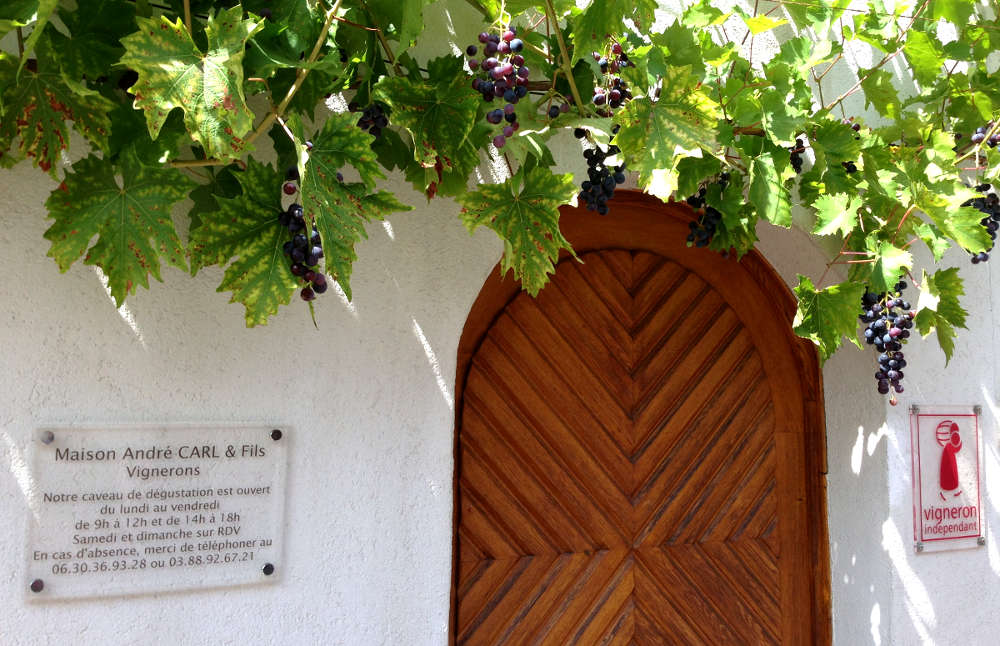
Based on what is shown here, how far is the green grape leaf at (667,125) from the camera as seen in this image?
1717 mm

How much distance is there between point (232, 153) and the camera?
1462mm

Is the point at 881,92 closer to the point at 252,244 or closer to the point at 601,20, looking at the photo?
the point at 601,20

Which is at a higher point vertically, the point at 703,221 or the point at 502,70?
the point at 703,221

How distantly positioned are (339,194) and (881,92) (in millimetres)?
1923

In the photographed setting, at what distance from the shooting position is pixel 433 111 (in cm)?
181

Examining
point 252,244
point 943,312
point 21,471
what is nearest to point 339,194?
point 252,244

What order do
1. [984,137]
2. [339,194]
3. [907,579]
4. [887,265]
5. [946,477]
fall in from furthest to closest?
[946,477] → [907,579] → [984,137] → [887,265] → [339,194]

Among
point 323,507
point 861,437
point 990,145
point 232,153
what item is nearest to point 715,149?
point 232,153

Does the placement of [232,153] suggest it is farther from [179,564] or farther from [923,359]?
[923,359]

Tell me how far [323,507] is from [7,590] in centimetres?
67

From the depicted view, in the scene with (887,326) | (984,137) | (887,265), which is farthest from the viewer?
(984,137)

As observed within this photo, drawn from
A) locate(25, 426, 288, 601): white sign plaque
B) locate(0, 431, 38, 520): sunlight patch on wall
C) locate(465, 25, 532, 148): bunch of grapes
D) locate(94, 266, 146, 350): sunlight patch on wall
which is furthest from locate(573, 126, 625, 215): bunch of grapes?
locate(0, 431, 38, 520): sunlight patch on wall

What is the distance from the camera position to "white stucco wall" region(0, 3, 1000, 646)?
181 cm

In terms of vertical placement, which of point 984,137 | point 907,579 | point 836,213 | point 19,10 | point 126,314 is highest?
point 984,137
